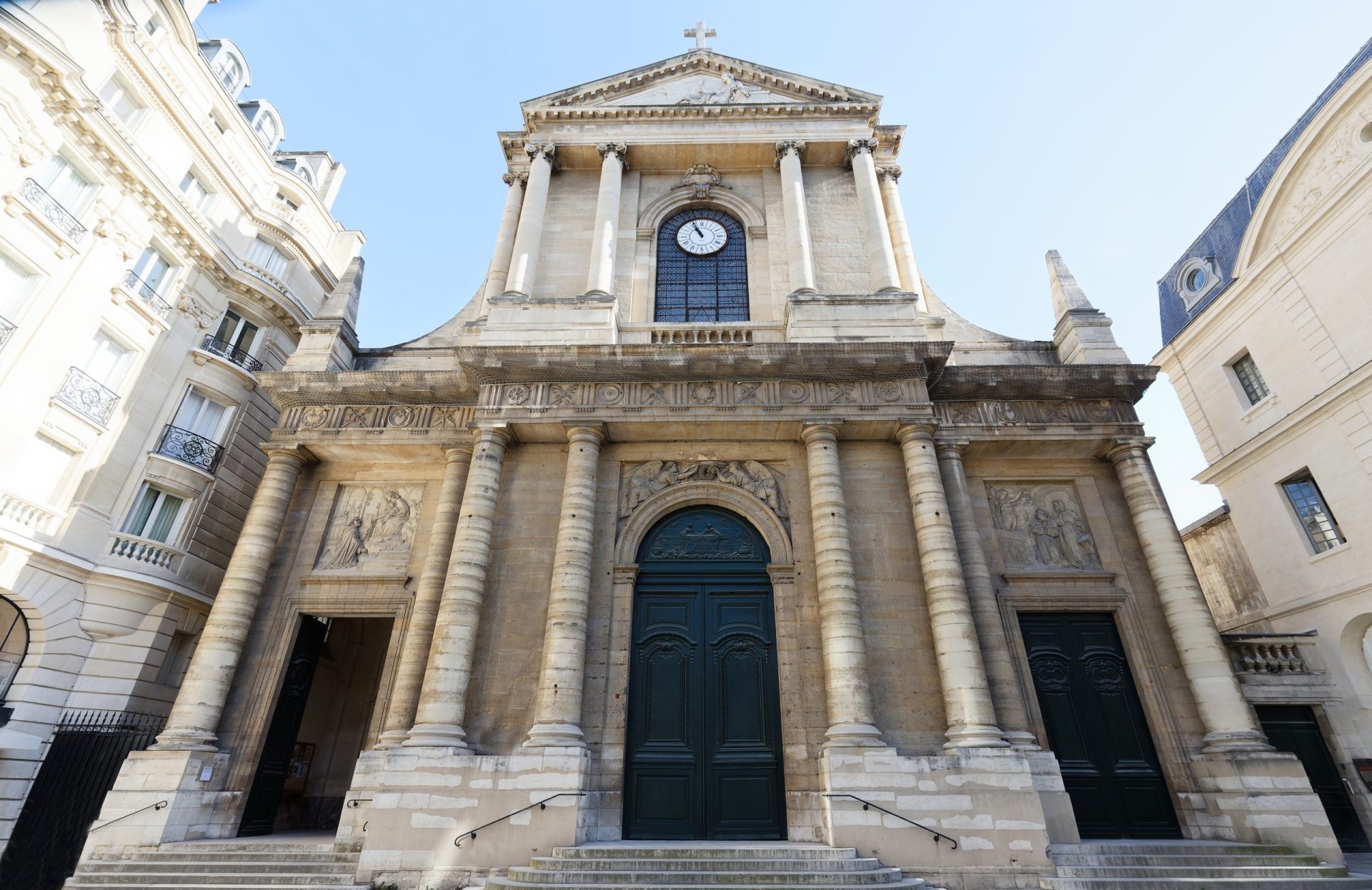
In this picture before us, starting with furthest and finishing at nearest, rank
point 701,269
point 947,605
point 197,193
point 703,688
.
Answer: point 197,193 → point 701,269 → point 703,688 → point 947,605

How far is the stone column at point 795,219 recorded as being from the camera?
512 inches

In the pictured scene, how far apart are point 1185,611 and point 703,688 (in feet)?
23.7

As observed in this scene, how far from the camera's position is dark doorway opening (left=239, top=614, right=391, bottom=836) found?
1023 centimetres

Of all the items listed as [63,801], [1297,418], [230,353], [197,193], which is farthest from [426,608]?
[1297,418]

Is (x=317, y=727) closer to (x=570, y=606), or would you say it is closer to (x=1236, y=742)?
(x=570, y=606)

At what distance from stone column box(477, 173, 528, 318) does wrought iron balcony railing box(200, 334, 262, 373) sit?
607 centimetres

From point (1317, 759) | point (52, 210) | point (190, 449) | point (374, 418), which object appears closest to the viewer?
point (1317, 759)

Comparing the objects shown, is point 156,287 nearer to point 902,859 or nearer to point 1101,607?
point 902,859

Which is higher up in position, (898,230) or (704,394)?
(898,230)

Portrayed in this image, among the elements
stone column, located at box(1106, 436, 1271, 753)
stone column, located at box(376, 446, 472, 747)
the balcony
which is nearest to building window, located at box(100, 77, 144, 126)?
the balcony

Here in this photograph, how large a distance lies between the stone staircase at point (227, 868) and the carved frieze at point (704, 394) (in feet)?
21.2

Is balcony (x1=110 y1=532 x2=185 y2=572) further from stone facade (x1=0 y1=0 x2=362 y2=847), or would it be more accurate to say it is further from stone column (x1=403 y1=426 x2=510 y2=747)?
stone column (x1=403 y1=426 x2=510 y2=747)

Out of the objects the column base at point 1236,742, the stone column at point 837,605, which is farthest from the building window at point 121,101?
the column base at point 1236,742

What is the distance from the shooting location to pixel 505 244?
47.9ft
